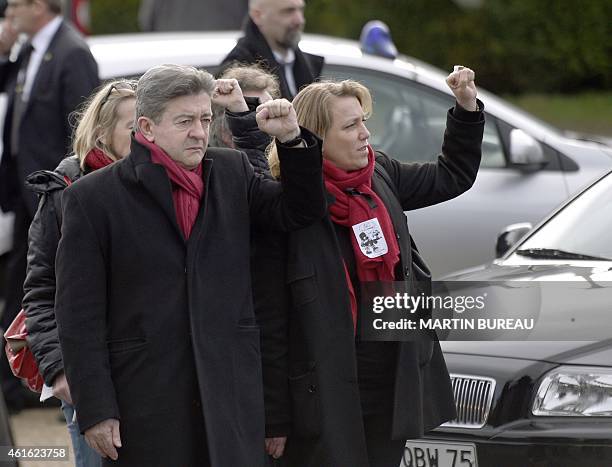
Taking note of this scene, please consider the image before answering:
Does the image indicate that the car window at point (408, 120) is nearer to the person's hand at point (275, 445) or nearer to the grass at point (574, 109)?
the person's hand at point (275, 445)

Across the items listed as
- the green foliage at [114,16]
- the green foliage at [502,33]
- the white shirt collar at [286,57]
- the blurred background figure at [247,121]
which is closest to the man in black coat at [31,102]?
the white shirt collar at [286,57]

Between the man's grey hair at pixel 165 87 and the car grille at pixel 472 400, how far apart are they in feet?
5.24

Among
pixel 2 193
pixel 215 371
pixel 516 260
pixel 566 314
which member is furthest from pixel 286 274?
pixel 2 193

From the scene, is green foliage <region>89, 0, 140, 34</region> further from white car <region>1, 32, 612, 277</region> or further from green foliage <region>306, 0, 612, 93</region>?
white car <region>1, 32, 612, 277</region>

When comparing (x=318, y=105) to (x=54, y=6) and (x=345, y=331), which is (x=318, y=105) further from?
(x=54, y=6)

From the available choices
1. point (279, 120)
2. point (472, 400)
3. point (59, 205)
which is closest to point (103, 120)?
point (59, 205)

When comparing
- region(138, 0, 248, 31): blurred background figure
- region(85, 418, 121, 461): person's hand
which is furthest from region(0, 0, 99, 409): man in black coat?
region(138, 0, 248, 31): blurred background figure

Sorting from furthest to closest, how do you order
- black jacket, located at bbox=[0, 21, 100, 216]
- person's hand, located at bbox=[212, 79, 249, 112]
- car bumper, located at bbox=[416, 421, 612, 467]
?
black jacket, located at bbox=[0, 21, 100, 216] → car bumper, located at bbox=[416, 421, 612, 467] → person's hand, located at bbox=[212, 79, 249, 112]

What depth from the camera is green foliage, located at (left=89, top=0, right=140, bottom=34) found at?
2405 centimetres

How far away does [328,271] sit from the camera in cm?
409

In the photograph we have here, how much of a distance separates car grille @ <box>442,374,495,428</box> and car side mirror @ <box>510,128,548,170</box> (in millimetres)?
2889

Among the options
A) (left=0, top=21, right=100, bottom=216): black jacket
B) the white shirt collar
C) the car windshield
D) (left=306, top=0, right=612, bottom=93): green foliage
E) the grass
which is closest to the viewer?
the car windshield

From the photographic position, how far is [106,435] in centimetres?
381

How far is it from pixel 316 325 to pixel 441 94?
4030mm
